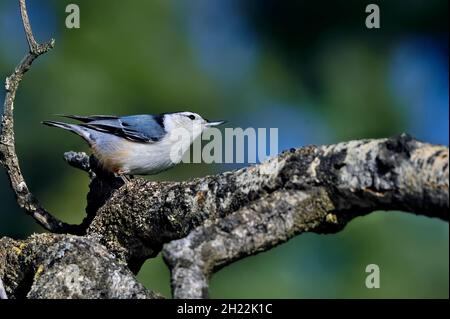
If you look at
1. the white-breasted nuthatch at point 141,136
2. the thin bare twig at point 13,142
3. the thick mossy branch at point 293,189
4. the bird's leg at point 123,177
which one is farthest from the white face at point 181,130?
the thick mossy branch at point 293,189

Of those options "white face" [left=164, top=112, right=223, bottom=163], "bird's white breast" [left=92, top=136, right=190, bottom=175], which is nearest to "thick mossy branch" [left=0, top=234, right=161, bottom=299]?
"bird's white breast" [left=92, top=136, right=190, bottom=175]

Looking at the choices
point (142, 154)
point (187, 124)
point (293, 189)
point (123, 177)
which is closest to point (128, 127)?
point (142, 154)

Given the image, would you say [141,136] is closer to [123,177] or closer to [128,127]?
[128,127]

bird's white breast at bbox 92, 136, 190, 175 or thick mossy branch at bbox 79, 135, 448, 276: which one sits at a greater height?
bird's white breast at bbox 92, 136, 190, 175

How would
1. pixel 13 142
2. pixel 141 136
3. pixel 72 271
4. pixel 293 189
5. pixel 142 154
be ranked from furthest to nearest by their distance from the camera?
pixel 141 136, pixel 142 154, pixel 13 142, pixel 72 271, pixel 293 189

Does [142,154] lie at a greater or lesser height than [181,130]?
lesser

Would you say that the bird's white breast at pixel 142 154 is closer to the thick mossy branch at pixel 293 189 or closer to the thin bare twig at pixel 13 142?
the thin bare twig at pixel 13 142

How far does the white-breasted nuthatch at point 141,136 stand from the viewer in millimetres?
3959

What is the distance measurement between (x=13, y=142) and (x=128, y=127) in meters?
1.19

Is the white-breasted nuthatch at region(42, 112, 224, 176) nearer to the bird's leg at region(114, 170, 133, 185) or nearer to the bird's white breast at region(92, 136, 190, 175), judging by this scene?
the bird's white breast at region(92, 136, 190, 175)

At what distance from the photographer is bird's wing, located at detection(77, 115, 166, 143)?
162 inches

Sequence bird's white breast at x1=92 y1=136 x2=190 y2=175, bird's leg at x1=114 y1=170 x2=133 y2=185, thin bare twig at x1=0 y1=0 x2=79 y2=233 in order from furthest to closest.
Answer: bird's white breast at x1=92 y1=136 x2=190 y2=175 → bird's leg at x1=114 y1=170 x2=133 y2=185 → thin bare twig at x1=0 y1=0 x2=79 y2=233

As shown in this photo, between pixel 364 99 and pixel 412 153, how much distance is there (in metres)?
3.85

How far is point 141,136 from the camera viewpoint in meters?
4.12
